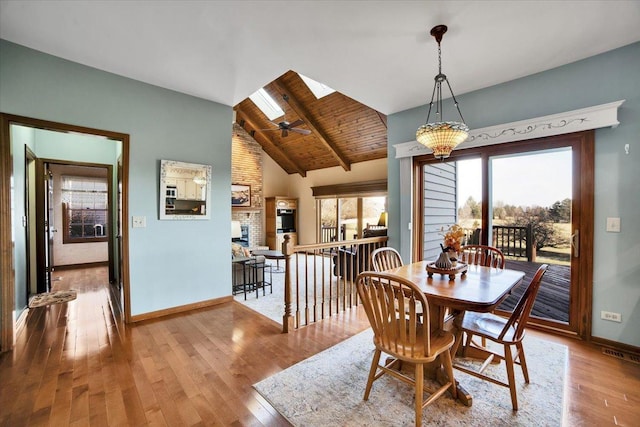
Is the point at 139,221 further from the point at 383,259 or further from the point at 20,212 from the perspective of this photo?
the point at 383,259

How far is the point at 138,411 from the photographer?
172 cm

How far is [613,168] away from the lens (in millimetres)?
2535

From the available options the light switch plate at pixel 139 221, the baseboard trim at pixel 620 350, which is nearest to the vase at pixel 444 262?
the baseboard trim at pixel 620 350

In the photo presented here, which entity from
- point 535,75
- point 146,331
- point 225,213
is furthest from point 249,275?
point 535,75

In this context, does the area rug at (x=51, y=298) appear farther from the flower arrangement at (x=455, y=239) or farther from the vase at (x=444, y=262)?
the flower arrangement at (x=455, y=239)

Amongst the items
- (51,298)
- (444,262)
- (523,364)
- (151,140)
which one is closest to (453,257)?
(444,262)

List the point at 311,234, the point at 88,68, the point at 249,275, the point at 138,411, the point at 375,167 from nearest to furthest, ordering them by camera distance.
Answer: the point at 138,411 → the point at 88,68 → the point at 249,275 → the point at 375,167 → the point at 311,234

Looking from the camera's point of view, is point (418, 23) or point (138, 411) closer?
point (138, 411)

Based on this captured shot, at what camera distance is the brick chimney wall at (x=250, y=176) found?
28.3 feet

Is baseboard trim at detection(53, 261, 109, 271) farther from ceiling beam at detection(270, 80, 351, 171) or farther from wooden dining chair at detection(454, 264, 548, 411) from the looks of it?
wooden dining chair at detection(454, 264, 548, 411)

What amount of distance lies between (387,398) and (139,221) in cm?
303

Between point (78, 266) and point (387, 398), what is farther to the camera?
point (78, 266)

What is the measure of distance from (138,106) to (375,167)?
18.1ft

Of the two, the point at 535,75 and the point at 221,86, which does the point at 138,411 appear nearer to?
the point at 221,86
